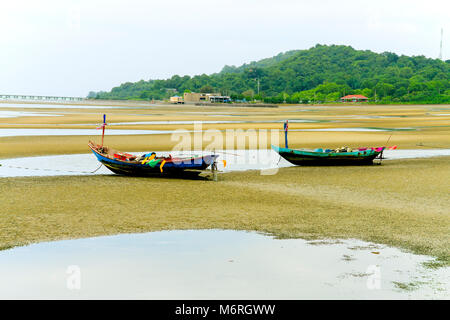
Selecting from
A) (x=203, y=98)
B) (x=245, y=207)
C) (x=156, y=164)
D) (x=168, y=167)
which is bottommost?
(x=245, y=207)

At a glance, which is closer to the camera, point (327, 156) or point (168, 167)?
point (168, 167)

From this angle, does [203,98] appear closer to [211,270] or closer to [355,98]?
[355,98]

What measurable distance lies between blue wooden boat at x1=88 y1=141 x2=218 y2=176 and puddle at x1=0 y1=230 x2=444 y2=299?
7780 mm

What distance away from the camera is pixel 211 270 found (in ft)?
32.8

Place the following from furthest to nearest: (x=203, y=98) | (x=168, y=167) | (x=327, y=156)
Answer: (x=203, y=98) → (x=327, y=156) → (x=168, y=167)

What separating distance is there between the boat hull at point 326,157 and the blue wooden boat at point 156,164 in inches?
200

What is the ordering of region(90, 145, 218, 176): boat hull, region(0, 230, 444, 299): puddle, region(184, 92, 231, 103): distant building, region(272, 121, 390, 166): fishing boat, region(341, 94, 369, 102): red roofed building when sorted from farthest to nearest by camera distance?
region(184, 92, 231, 103): distant building → region(341, 94, 369, 102): red roofed building → region(272, 121, 390, 166): fishing boat → region(90, 145, 218, 176): boat hull → region(0, 230, 444, 299): puddle

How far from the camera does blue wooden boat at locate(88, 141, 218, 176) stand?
19891mm

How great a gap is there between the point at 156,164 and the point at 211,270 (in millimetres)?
10672

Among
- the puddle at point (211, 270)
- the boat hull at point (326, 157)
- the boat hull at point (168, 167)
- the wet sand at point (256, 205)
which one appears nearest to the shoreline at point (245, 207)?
the wet sand at point (256, 205)

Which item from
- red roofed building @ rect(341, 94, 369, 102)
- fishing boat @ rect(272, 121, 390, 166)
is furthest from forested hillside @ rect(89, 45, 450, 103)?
fishing boat @ rect(272, 121, 390, 166)

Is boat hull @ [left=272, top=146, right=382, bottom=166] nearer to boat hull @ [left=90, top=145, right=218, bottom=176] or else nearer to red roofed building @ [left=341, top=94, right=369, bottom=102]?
boat hull @ [left=90, top=145, right=218, bottom=176]

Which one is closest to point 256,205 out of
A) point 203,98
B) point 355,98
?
point 355,98
